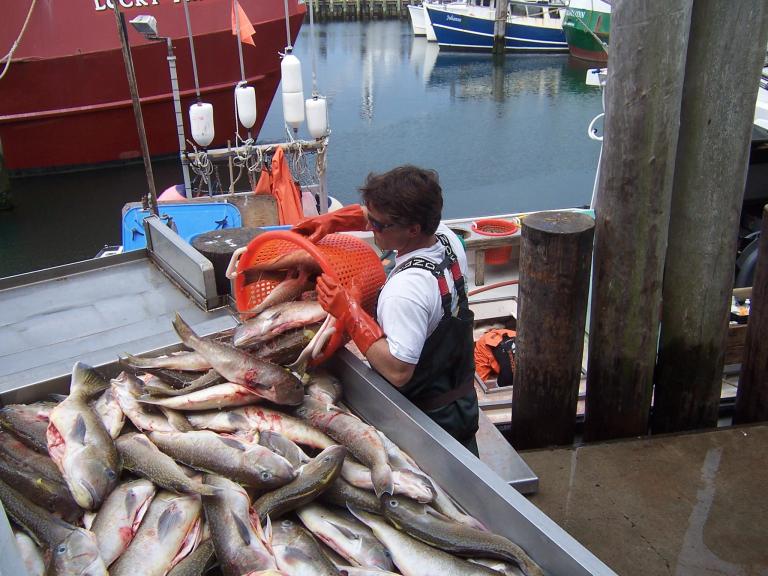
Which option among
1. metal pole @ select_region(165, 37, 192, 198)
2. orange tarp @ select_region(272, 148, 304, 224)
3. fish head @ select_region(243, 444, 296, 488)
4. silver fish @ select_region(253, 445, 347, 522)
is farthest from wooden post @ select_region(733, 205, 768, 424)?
metal pole @ select_region(165, 37, 192, 198)

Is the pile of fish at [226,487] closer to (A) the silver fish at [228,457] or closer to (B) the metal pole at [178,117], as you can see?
(A) the silver fish at [228,457]

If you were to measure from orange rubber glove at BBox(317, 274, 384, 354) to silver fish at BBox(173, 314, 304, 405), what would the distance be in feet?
1.09

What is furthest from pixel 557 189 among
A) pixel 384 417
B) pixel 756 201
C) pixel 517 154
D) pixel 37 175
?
pixel 384 417

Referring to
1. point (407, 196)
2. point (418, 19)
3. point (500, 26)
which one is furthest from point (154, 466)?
point (418, 19)

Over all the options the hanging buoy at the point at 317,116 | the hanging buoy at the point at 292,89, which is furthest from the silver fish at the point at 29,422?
the hanging buoy at the point at 292,89

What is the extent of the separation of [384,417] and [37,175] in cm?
2063

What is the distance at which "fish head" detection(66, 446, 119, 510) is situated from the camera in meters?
2.43

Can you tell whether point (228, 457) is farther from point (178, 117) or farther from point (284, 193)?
point (178, 117)

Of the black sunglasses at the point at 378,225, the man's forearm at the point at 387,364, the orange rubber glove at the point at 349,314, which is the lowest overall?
the man's forearm at the point at 387,364

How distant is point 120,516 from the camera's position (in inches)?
93.6

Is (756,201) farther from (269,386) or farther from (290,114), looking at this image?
(269,386)

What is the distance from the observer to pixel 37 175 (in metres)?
20.4

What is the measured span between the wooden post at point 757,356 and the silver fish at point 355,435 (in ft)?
10.2

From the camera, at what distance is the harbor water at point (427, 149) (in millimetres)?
18562
